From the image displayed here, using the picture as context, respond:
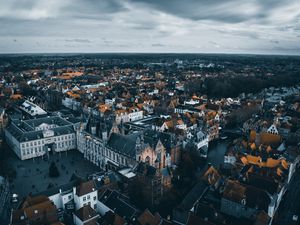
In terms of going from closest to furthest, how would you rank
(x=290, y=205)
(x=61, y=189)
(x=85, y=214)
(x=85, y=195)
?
(x=85, y=214) < (x=85, y=195) < (x=61, y=189) < (x=290, y=205)

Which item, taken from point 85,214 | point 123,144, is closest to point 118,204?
point 85,214

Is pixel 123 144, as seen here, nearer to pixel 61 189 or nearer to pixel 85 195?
pixel 85 195

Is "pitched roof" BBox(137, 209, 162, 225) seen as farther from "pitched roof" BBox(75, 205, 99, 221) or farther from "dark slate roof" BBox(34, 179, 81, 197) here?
"dark slate roof" BBox(34, 179, 81, 197)

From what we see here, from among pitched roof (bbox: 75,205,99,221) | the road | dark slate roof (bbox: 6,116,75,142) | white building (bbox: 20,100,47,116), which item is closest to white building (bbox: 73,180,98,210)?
pitched roof (bbox: 75,205,99,221)

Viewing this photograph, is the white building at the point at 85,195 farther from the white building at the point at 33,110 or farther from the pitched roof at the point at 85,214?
the white building at the point at 33,110

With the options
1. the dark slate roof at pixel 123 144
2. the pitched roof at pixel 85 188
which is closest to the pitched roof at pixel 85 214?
the pitched roof at pixel 85 188

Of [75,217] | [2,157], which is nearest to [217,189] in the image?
[75,217]
